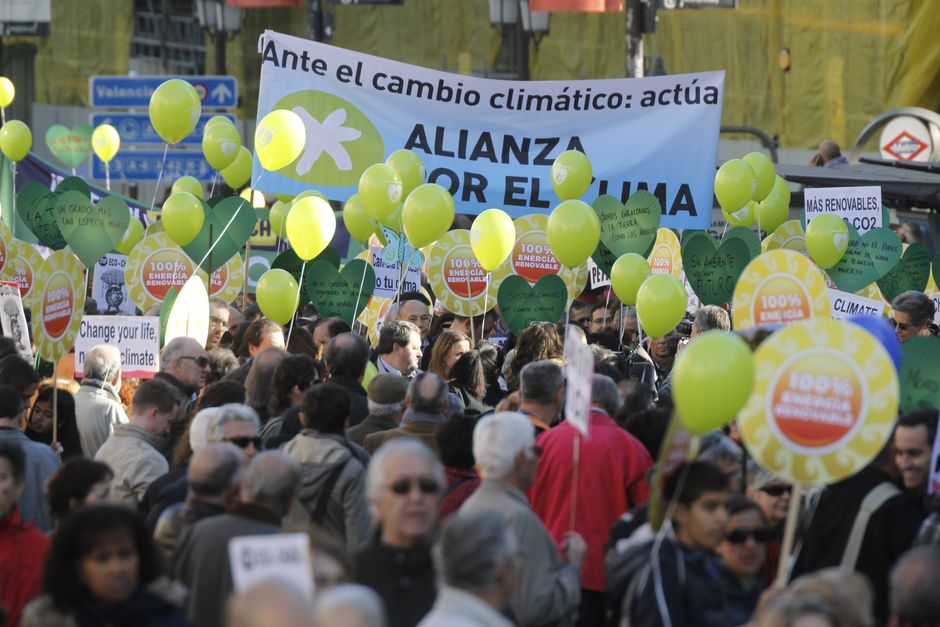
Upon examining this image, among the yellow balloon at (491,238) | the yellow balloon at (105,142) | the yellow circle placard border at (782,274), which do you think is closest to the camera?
the yellow circle placard border at (782,274)

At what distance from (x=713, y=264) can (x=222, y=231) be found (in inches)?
136

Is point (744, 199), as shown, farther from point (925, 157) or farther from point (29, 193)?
point (925, 157)

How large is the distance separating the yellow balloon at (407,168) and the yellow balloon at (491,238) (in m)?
1.07

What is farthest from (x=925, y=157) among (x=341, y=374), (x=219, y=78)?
(x=341, y=374)

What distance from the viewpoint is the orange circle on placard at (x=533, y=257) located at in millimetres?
11586

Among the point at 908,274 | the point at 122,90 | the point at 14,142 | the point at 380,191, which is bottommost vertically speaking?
the point at 908,274

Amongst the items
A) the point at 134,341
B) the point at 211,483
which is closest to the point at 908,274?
the point at 134,341

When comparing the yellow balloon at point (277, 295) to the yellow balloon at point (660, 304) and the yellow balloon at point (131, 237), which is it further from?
the yellow balloon at point (131, 237)

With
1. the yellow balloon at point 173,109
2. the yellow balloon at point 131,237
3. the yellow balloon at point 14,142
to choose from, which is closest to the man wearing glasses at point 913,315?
the yellow balloon at point 173,109

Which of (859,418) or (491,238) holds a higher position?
(491,238)

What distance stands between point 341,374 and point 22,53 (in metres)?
23.5

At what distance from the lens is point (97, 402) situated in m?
8.08

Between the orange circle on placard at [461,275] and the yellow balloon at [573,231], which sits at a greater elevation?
the yellow balloon at [573,231]

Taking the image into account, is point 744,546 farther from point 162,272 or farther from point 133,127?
point 133,127
